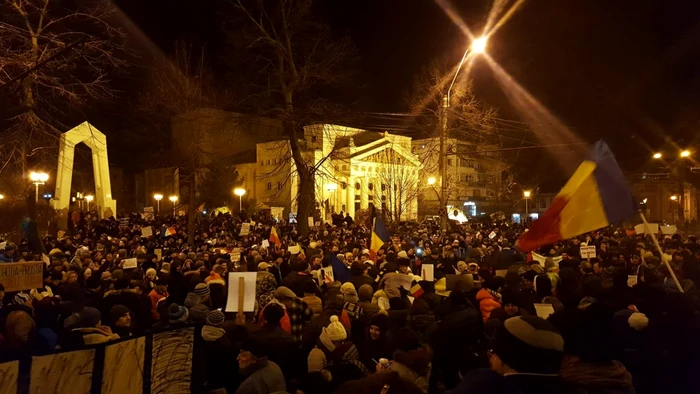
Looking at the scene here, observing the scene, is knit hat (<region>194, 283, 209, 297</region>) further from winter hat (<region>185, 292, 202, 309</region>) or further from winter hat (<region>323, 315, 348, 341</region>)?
winter hat (<region>323, 315, 348, 341</region>)

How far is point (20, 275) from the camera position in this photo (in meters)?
7.25

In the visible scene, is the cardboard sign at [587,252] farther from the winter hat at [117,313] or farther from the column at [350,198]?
the column at [350,198]

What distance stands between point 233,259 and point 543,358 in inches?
423

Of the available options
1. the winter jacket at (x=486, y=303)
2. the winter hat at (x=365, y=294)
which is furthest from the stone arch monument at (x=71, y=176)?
the winter jacket at (x=486, y=303)

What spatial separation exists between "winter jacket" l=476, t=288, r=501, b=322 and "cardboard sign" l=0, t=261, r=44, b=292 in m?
5.93

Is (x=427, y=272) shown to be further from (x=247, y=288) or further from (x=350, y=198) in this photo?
(x=350, y=198)

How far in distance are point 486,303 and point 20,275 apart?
240 inches

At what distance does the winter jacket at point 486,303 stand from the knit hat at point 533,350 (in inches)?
146

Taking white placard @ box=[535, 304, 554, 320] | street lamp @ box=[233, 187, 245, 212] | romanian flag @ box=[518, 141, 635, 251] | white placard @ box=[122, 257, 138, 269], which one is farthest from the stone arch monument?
romanian flag @ box=[518, 141, 635, 251]

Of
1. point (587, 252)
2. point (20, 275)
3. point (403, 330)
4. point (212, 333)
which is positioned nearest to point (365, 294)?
point (212, 333)

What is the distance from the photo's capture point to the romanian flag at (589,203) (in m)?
5.39

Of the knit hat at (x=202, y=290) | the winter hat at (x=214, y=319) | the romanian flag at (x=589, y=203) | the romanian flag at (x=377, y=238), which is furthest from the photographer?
the romanian flag at (x=377, y=238)

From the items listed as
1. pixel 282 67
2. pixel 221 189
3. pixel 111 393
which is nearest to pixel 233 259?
pixel 111 393

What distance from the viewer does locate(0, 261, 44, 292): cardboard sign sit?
7.04 meters
